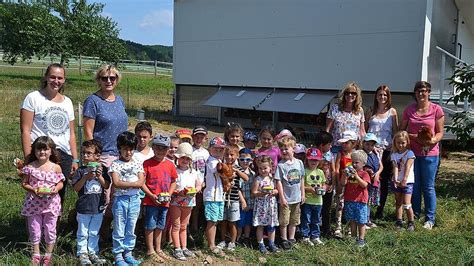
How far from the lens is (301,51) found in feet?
45.7

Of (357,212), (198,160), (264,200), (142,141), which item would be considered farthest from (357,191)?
(142,141)

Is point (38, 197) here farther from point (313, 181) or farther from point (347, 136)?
point (347, 136)

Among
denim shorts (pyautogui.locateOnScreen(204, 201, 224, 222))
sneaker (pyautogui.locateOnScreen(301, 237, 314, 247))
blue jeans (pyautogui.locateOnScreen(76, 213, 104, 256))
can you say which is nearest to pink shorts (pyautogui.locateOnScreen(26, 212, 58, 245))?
blue jeans (pyautogui.locateOnScreen(76, 213, 104, 256))

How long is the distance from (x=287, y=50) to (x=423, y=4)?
158 inches

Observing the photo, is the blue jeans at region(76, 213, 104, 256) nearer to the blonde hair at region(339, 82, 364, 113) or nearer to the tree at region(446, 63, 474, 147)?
the blonde hair at region(339, 82, 364, 113)

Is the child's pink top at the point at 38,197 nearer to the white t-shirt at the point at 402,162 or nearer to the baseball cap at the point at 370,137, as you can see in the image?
the baseball cap at the point at 370,137

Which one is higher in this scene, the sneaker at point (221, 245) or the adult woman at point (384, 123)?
the adult woman at point (384, 123)

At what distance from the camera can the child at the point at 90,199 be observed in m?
4.31

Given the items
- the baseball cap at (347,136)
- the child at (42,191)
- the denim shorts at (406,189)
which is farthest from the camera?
the denim shorts at (406,189)

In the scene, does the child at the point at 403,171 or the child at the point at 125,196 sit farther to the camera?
the child at the point at 403,171

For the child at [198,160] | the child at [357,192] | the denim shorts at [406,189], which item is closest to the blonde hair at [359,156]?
the child at [357,192]

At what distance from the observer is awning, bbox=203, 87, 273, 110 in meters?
14.9

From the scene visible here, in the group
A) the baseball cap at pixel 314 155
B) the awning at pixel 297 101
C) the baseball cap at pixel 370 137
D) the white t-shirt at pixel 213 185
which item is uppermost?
the awning at pixel 297 101

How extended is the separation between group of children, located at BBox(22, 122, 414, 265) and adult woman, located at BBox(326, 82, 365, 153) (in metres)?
0.15
